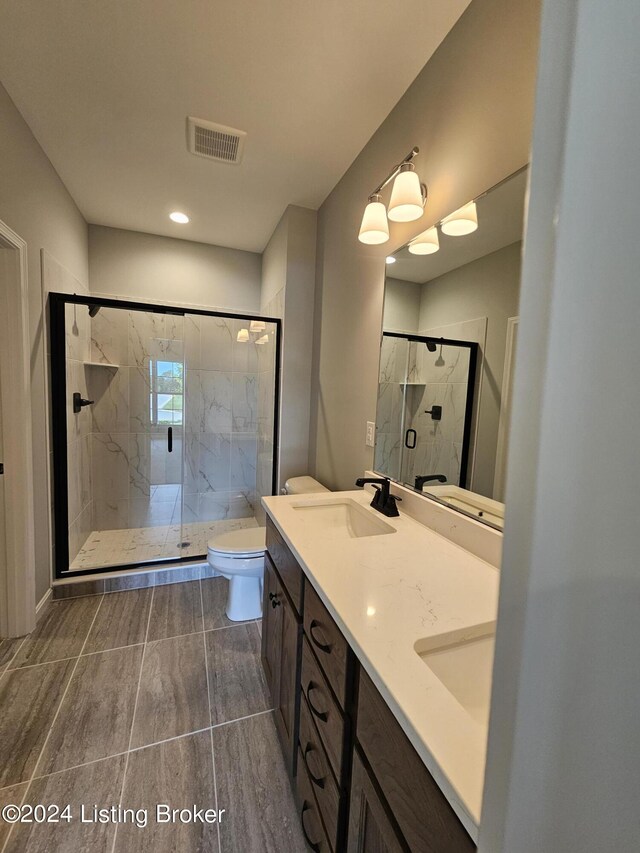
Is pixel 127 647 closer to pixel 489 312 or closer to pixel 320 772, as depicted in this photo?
pixel 320 772

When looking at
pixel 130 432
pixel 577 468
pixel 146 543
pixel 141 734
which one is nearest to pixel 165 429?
pixel 130 432

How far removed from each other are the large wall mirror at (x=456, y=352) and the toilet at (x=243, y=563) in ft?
2.40

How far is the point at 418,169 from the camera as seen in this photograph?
145cm

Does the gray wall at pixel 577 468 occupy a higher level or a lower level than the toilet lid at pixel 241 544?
higher

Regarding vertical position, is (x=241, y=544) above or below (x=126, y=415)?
below

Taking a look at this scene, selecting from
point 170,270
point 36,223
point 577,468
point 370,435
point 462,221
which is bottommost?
point 370,435

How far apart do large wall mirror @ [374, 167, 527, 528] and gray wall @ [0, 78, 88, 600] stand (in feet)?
6.12

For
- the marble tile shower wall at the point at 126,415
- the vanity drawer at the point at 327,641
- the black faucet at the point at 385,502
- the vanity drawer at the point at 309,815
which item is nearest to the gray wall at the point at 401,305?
the black faucet at the point at 385,502

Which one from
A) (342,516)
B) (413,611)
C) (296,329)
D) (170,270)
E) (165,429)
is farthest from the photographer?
(165,429)

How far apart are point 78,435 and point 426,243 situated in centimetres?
272

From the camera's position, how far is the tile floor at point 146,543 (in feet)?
8.55

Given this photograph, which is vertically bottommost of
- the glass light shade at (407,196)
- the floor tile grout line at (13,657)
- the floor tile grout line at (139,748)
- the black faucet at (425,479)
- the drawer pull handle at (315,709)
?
the floor tile grout line at (139,748)

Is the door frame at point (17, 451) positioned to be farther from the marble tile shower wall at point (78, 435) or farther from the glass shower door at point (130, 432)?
the glass shower door at point (130, 432)

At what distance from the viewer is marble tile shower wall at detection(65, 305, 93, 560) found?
2.47 m
